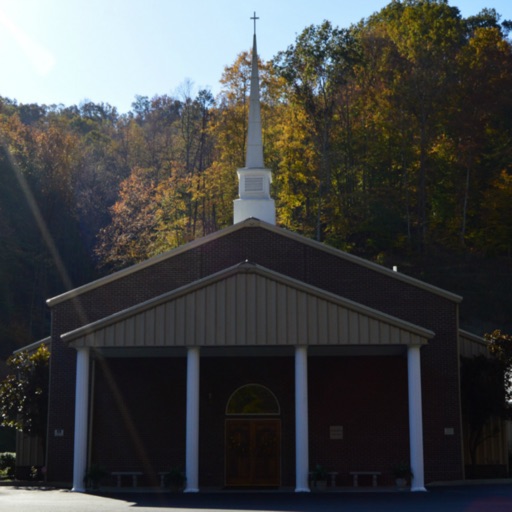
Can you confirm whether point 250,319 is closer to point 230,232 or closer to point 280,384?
point 280,384

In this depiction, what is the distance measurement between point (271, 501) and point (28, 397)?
1226cm

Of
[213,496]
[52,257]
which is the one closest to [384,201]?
[52,257]

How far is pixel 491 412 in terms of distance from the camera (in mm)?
32688

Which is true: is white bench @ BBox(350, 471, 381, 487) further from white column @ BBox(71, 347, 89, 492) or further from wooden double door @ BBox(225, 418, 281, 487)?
white column @ BBox(71, 347, 89, 492)

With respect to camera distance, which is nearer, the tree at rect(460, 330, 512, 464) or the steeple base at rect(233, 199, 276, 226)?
the tree at rect(460, 330, 512, 464)

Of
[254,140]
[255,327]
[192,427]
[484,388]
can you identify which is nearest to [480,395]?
[484,388]

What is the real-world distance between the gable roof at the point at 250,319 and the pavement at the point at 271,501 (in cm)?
435

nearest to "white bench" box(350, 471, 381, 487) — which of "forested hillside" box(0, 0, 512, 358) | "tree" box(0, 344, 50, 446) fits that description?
"tree" box(0, 344, 50, 446)

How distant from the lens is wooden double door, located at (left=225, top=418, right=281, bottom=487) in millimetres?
32125

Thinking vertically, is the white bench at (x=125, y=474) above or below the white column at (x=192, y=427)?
below

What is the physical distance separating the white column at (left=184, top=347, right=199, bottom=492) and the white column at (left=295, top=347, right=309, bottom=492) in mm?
2927

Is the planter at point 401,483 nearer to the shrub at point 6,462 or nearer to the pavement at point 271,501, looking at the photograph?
the pavement at point 271,501

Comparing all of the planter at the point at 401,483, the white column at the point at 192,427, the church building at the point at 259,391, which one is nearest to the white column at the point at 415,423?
the planter at the point at 401,483

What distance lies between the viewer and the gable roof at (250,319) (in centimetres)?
2777
